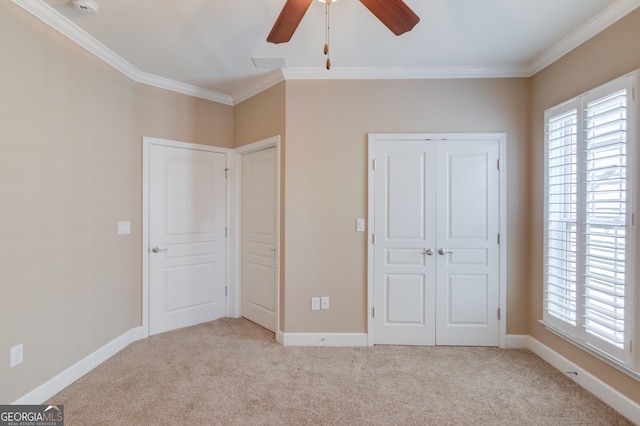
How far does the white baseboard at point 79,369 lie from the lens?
1815 mm

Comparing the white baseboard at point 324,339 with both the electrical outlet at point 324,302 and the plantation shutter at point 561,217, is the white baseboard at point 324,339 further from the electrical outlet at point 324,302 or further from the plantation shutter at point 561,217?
the plantation shutter at point 561,217

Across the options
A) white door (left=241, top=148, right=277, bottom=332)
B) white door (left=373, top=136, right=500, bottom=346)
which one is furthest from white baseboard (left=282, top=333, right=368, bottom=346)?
white door (left=241, top=148, right=277, bottom=332)

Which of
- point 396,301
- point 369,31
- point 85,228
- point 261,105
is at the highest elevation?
point 369,31

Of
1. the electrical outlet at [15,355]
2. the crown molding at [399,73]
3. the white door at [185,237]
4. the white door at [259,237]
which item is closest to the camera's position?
the electrical outlet at [15,355]

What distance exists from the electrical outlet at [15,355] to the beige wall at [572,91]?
3.90m

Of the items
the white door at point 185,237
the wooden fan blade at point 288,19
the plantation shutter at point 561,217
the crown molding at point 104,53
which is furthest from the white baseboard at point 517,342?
the crown molding at point 104,53

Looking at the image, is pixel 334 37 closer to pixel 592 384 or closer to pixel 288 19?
pixel 288 19

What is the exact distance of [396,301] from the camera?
2.66 m

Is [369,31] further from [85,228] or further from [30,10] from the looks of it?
[85,228]

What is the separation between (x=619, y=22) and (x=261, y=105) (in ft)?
9.52

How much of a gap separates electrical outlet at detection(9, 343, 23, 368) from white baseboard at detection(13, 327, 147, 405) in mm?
241

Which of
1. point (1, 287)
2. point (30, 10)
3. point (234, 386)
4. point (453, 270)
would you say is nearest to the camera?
point (1, 287)

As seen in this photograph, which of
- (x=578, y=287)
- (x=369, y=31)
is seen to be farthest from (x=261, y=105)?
(x=578, y=287)

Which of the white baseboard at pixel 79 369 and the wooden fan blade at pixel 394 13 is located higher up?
the wooden fan blade at pixel 394 13
